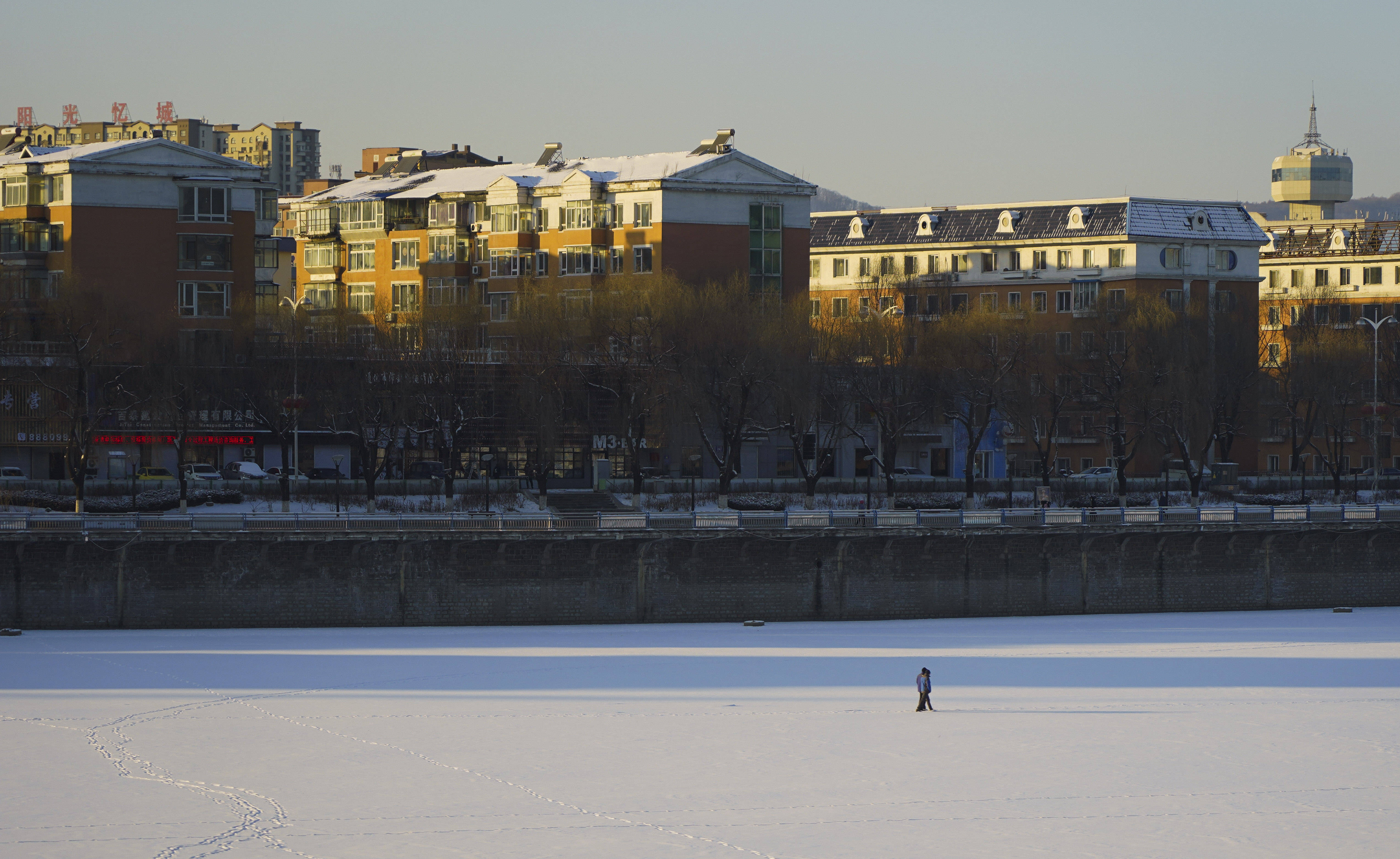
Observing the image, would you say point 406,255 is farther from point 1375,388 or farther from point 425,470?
point 1375,388

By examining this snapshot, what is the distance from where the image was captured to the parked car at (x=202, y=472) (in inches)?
3376

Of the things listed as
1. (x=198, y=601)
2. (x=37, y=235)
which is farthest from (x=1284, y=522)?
(x=37, y=235)

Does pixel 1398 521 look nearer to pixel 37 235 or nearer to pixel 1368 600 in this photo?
pixel 1368 600

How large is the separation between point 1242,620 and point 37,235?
72.5 meters

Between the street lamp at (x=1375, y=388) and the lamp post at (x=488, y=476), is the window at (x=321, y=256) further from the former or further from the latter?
the street lamp at (x=1375, y=388)

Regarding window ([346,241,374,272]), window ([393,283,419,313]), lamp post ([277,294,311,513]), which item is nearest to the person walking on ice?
A: lamp post ([277,294,311,513])

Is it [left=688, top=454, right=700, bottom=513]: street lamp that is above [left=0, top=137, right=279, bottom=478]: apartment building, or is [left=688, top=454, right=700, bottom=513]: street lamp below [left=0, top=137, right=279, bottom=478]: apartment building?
below

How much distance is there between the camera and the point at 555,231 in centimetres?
11388

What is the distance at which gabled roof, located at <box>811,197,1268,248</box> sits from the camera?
123 metres

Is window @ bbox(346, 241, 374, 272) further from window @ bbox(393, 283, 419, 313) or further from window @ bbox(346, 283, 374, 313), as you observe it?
window @ bbox(393, 283, 419, 313)

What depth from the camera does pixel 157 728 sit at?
142 ft

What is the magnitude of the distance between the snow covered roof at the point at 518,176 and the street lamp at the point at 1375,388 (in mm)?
37935

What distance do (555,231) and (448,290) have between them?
8.86 metres

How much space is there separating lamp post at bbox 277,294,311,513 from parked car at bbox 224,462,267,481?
1.38 metres
